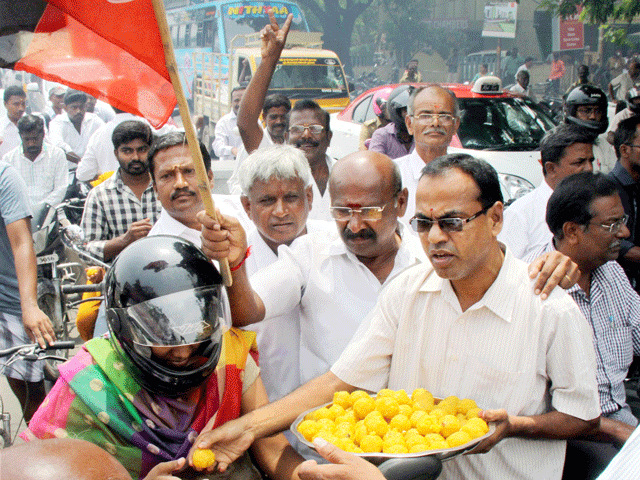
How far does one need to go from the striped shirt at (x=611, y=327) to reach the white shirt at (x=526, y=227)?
85 cm

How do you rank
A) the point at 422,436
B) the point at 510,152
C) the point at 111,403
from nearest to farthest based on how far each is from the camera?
the point at 422,436 → the point at 111,403 → the point at 510,152

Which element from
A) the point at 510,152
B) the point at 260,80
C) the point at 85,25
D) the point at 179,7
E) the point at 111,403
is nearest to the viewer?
the point at 111,403

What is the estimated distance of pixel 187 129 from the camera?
2150 mm

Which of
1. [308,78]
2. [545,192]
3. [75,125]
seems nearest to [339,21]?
[308,78]

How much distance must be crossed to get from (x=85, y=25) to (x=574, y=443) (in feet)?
8.04

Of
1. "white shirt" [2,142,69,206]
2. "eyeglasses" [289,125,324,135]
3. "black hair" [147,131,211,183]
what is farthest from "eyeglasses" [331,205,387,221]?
"white shirt" [2,142,69,206]

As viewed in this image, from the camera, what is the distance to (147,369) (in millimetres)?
2121

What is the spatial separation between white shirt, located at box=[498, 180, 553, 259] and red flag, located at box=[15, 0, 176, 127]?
227cm

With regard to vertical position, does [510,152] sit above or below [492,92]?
below

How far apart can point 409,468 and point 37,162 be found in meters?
6.72

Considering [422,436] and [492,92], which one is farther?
[492,92]

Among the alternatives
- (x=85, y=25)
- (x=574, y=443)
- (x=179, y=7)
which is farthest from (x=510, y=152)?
(x=179, y=7)

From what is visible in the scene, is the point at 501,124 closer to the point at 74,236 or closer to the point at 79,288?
the point at 74,236

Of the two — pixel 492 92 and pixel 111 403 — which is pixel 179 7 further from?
pixel 111 403
